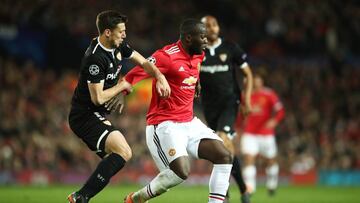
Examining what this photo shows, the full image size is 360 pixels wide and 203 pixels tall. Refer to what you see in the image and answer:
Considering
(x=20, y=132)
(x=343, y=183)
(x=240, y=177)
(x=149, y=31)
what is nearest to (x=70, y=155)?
(x=20, y=132)

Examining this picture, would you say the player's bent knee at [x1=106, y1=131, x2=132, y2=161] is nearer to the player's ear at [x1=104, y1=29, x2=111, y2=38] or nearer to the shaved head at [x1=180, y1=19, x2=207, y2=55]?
the player's ear at [x1=104, y1=29, x2=111, y2=38]

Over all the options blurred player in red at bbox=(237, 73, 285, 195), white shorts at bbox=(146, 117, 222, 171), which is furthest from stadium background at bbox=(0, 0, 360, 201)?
white shorts at bbox=(146, 117, 222, 171)

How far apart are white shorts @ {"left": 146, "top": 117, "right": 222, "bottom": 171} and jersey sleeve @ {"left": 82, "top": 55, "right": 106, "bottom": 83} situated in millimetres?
943

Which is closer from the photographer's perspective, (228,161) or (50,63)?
(228,161)

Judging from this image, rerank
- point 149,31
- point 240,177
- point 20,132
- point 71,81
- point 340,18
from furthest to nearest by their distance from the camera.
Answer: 1. point 340,18
2. point 149,31
3. point 71,81
4. point 20,132
5. point 240,177

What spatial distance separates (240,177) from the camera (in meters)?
10.9

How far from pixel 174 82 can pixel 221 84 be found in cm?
238

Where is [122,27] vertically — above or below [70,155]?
below

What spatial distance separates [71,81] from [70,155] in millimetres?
2409

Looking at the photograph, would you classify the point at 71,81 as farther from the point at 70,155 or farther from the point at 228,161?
the point at 228,161

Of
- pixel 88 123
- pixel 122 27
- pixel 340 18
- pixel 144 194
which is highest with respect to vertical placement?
pixel 340 18

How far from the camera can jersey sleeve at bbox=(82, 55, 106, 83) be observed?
850 cm

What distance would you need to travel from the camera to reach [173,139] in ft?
28.3

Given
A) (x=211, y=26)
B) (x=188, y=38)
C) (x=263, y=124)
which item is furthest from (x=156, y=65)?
(x=263, y=124)
